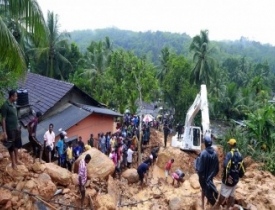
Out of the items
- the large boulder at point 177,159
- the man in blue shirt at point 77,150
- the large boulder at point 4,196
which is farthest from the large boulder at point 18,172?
the large boulder at point 177,159

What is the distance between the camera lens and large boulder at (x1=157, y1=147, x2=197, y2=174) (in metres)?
15.3

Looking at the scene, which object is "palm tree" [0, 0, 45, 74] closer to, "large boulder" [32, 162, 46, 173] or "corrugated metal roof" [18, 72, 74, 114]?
"large boulder" [32, 162, 46, 173]

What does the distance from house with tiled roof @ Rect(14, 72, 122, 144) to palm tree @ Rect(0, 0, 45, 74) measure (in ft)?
18.5

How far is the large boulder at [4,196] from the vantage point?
19.1 feet

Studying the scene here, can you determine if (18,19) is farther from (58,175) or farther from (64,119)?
(64,119)

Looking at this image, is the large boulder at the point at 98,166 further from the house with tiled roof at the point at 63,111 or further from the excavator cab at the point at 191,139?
the excavator cab at the point at 191,139

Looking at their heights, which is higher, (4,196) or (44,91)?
(44,91)

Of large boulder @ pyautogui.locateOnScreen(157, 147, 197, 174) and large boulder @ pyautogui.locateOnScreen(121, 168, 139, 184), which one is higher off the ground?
large boulder @ pyautogui.locateOnScreen(121, 168, 139, 184)

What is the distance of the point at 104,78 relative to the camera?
24.5 m

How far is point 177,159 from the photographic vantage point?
15.5 m

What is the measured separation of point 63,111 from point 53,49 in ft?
49.9

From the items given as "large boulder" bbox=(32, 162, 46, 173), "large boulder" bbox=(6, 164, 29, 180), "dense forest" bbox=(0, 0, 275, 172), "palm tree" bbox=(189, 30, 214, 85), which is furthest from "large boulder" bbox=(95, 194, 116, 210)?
"palm tree" bbox=(189, 30, 214, 85)

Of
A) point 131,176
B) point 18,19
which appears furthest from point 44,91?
point 18,19

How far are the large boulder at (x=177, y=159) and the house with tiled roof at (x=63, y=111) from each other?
3218mm
